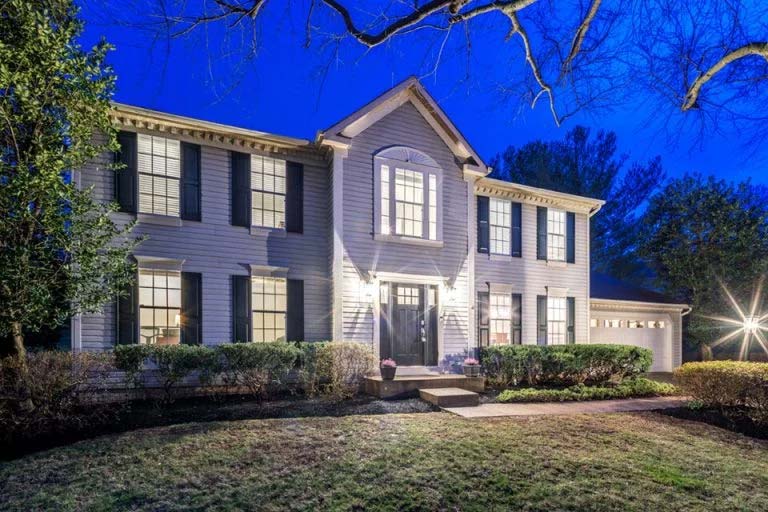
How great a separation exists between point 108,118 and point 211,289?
4.02m

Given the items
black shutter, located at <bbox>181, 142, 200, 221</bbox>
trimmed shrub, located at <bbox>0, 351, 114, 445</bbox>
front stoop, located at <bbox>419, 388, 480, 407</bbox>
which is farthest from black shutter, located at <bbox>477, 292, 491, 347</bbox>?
trimmed shrub, located at <bbox>0, 351, 114, 445</bbox>

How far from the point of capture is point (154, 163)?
375 inches

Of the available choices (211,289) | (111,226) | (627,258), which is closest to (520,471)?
(111,226)

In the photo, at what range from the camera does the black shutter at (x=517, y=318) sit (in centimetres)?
1373

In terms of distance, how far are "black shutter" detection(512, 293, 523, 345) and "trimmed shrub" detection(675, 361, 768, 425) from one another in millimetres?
4575

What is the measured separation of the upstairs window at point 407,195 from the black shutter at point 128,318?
528 cm

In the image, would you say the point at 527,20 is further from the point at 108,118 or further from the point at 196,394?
the point at 196,394

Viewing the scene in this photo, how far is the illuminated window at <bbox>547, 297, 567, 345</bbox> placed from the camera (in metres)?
14.4

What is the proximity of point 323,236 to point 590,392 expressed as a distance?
6884mm

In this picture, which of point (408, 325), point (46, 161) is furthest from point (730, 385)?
point (46, 161)

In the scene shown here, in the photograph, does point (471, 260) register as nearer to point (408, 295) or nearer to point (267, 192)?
point (408, 295)

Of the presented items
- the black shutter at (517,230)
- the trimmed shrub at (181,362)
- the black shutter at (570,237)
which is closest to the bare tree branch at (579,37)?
the trimmed shrub at (181,362)

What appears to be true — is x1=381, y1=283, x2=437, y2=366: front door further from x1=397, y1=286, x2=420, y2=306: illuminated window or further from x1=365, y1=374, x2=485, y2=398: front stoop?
x1=365, y1=374, x2=485, y2=398: front stoop

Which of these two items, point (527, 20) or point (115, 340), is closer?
point (527, 20)
